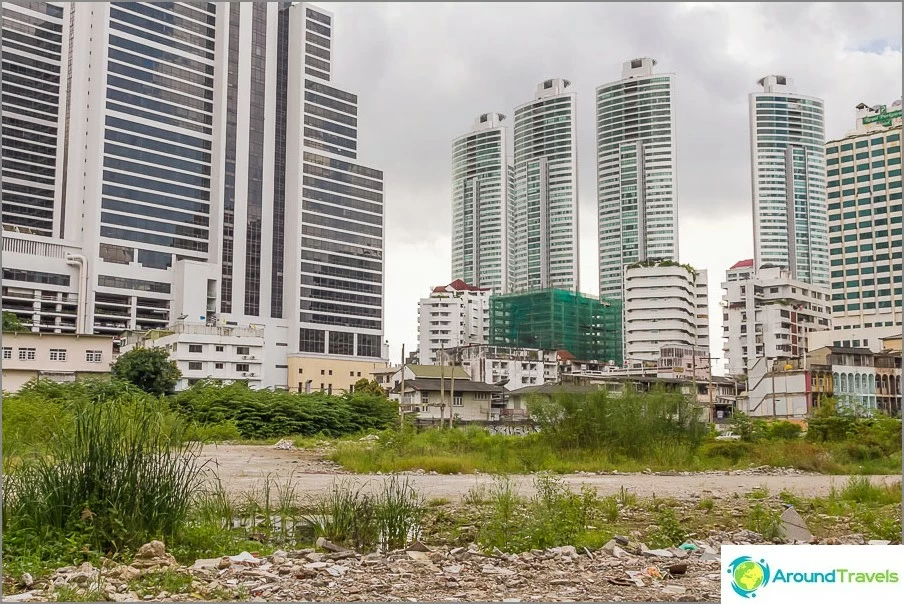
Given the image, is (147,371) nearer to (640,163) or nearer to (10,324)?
(10,324)

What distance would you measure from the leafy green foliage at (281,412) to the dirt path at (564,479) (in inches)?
381

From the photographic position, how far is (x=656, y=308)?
57406 millimetres

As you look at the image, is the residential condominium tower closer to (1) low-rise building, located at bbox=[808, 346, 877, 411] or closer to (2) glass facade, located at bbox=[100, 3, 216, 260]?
(1) low-rise building, located at bbox=[808, 346, 877, 411]

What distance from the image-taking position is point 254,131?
5644cm

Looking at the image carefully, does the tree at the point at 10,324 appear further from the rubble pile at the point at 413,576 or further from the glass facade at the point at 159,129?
the rubble pile at the point at 413,576

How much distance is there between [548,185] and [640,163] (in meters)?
8.20

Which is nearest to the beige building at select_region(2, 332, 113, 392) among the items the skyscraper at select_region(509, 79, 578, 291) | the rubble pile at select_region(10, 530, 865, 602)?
the rubble pile at select_region(10, 530, 865, 602)

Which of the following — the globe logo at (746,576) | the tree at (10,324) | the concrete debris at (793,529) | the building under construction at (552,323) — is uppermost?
the building under construction at (552,323)

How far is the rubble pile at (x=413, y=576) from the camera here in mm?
3854

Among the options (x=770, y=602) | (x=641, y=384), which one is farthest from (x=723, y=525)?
(x=641, y=384)

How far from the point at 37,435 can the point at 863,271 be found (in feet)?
179

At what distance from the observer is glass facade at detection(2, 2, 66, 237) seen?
5027cm

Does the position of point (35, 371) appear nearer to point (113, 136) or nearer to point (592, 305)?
point (113, 136)

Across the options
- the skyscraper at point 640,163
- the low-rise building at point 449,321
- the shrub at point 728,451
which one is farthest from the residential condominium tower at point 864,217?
the shrub at point 728,451
